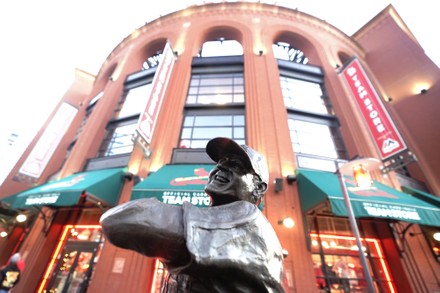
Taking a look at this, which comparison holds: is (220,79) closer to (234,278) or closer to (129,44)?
(129,44)

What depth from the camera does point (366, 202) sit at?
586 cm

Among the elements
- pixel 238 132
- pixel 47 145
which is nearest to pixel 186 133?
pixel 238 132

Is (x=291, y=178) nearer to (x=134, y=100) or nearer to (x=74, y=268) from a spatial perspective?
(x=74, y=268)

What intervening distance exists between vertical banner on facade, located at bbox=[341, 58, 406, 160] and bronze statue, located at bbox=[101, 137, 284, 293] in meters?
8.95

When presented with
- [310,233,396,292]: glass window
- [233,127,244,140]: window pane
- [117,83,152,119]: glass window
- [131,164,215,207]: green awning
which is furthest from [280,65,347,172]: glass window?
[117,83,152,119]: glass window

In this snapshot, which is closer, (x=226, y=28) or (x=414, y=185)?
(x=414, y=185)

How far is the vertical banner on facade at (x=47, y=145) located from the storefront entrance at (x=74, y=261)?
14.4 ft

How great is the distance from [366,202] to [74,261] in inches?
390

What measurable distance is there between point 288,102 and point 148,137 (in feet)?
22.5

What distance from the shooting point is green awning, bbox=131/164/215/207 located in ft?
19.2

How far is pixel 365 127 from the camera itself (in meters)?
Answer: 9.91

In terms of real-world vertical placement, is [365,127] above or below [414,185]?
above

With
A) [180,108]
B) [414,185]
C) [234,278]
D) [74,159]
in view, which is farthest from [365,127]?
[74,159]

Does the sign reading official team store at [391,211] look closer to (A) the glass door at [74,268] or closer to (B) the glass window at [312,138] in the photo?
(B) the glass window at [312,138]
